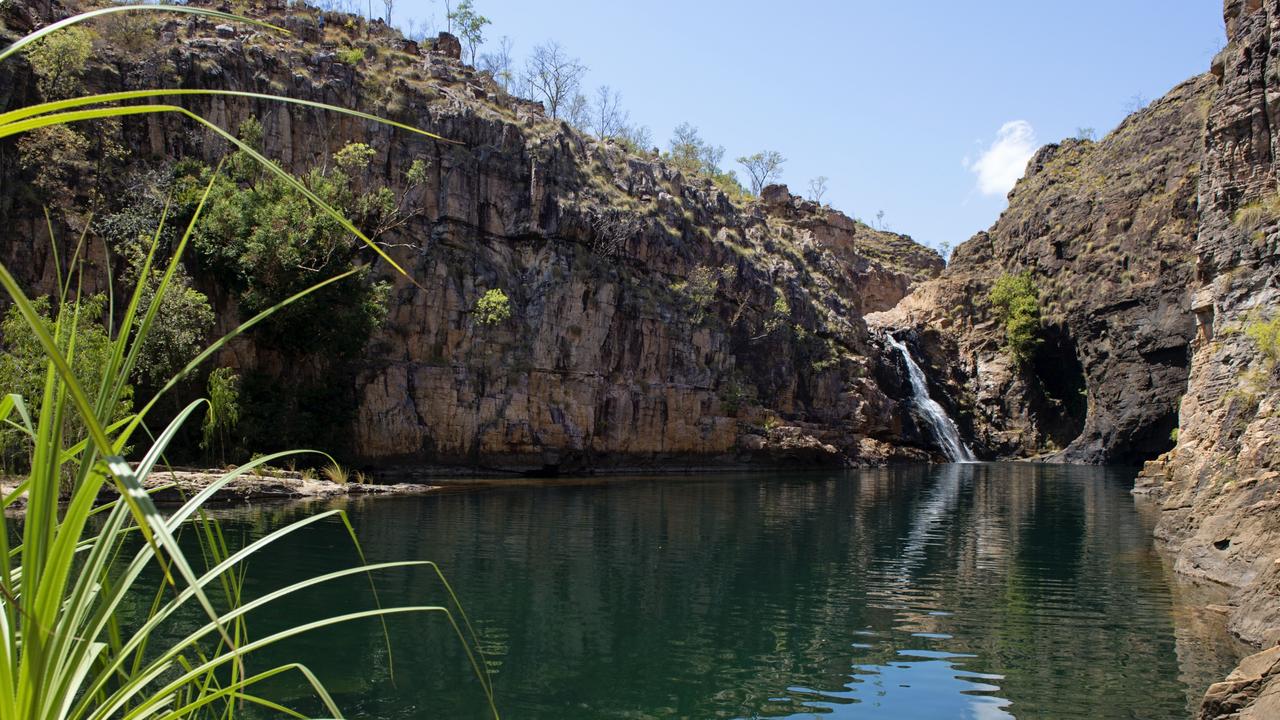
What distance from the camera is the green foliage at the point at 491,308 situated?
163 feet

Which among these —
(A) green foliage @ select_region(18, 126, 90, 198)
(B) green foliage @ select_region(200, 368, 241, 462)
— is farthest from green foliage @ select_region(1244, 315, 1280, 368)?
(A) green foliage @ select_region(18, 126, 90, 198)

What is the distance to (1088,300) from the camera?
6338 cm

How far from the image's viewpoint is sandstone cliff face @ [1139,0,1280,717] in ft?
43.9

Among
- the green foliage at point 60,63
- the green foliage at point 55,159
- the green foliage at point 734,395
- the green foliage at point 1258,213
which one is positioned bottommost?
the green foliage at point 734,395

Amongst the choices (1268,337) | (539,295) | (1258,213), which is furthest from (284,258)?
(1258,213)

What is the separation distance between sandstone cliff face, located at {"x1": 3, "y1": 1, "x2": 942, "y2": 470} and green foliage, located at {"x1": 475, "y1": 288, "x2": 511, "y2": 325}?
2.56 feet

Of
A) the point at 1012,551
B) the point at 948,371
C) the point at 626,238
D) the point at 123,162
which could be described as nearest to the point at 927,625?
the point at 1012,551

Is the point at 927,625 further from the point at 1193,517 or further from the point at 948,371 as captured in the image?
the point at 948,371

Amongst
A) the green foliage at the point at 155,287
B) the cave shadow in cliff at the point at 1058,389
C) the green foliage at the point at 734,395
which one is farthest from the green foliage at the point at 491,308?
the cave shadow in cliff at the point at 1058,389

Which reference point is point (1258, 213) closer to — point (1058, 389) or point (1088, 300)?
point (1088, 300)

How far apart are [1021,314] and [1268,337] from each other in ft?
155

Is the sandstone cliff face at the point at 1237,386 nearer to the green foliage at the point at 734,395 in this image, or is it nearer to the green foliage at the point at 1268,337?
the green foliage at the point at 1268,337

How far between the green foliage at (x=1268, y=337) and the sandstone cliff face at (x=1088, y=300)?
3110 centimetres

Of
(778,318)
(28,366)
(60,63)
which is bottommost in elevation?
(28,366)
